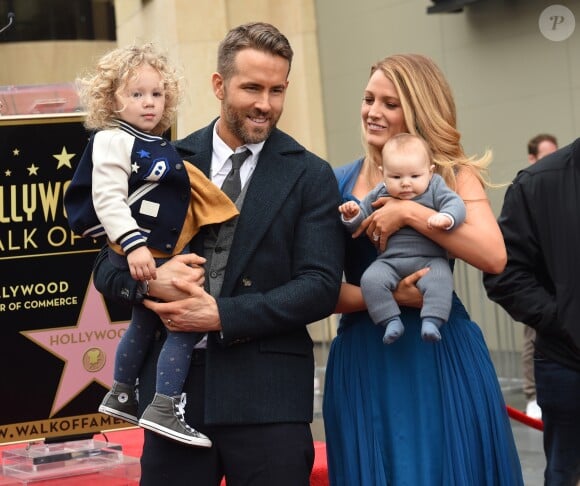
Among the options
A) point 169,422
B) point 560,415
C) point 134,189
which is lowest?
point 560,415

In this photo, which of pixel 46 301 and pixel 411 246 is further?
pixel 46 301

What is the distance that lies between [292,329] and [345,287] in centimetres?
42

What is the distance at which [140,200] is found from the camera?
12.6 ft

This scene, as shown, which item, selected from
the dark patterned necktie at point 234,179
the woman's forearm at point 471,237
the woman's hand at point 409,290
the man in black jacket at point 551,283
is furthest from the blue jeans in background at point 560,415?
the dark patterned necktie at point 234,179

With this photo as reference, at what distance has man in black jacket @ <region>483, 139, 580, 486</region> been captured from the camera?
16.1 feet

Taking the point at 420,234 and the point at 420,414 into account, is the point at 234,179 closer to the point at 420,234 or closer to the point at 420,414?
the point at 420,234

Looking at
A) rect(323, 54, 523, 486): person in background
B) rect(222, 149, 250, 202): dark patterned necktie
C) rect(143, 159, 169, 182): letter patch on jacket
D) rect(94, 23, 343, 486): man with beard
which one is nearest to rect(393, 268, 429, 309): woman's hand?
rect(323, 54, 523, 486): person in background

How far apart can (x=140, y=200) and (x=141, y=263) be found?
23 centimetres

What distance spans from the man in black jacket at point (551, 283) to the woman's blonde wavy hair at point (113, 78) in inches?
67.5

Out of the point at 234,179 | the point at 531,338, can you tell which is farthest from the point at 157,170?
the point at 531,338

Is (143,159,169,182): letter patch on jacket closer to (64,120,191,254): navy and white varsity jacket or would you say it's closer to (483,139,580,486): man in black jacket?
(64,120,191,254): navy and white varsity jacket

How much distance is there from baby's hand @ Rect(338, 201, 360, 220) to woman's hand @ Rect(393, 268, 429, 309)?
28 centimetres

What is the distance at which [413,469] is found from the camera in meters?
4.20

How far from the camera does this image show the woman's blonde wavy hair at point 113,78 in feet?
13.0
